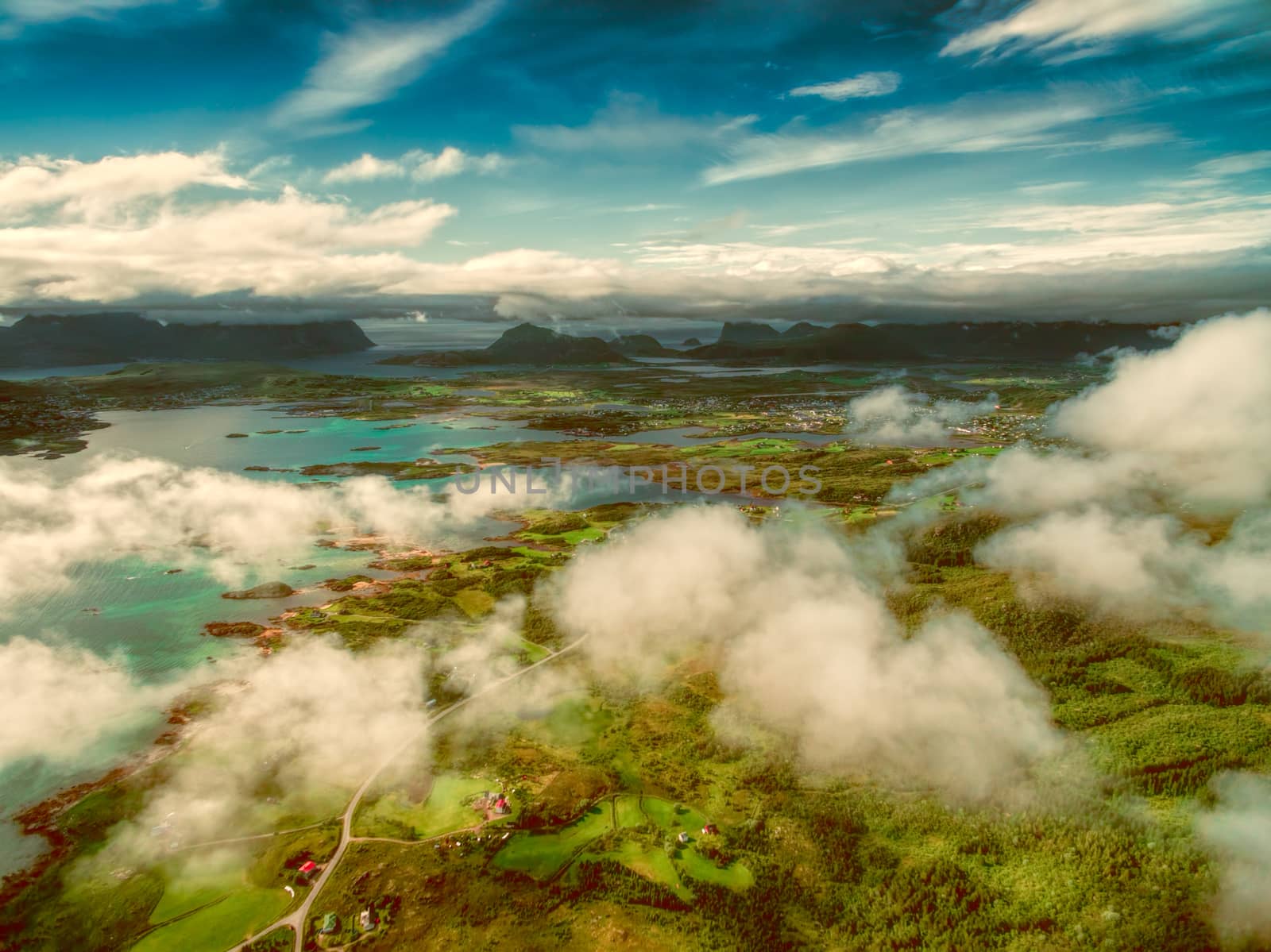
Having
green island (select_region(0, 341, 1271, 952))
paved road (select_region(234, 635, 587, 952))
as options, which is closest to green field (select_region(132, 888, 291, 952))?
green island (select_region(0, 341, 1271, 952))

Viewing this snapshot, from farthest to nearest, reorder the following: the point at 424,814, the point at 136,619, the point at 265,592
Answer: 1. the point at 265,592
2. the point at 136,619
3. the point at 424,814

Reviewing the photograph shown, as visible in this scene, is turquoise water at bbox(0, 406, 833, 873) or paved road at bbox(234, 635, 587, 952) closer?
paved road at bbox(234, 635, 587, 952)

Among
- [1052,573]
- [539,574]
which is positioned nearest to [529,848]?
[539,574]

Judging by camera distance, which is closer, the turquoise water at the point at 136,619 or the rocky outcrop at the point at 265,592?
the turquoise water at the point at 136,619

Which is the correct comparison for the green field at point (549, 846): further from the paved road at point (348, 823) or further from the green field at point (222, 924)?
the green field at point (222, 924)

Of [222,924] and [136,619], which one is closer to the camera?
[222,924]

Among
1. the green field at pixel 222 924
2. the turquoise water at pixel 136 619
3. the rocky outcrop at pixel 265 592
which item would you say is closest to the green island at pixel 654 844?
the green field at pixel 222 924

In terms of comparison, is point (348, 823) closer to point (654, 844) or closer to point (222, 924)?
point (222, 924)

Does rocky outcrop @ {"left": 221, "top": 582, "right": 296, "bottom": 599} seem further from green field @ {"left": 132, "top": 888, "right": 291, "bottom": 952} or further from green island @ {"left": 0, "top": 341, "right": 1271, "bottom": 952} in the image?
green field @ {"left": 132, "top": 888, "right": 291, "bottom": 952}

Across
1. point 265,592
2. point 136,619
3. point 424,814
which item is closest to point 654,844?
point 424,814
